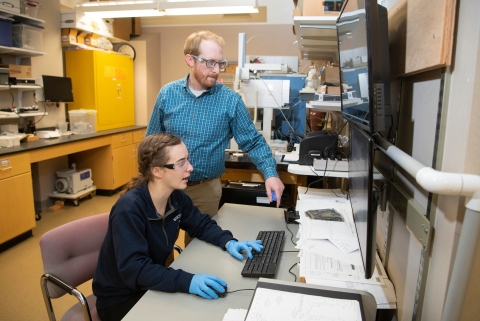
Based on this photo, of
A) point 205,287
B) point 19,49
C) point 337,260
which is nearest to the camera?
point 205,287

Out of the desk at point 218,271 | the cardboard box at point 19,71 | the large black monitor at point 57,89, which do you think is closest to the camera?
the desk at point 218,271

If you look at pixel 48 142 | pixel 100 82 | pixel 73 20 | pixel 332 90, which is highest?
pixel 73 20

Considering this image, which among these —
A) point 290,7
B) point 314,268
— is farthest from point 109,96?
point 314,268

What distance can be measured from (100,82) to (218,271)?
4.02 meters

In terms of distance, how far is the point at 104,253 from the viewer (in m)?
1.26

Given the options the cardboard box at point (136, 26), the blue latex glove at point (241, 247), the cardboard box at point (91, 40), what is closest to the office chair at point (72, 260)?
the blue latex glove at point (241, 247)

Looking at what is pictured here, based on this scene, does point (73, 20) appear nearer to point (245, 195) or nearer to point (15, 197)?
point (15, 197)

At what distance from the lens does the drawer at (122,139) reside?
4.51 m

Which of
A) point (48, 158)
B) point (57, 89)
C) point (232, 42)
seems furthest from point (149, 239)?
point (232, 42)

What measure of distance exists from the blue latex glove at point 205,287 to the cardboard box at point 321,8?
149cm

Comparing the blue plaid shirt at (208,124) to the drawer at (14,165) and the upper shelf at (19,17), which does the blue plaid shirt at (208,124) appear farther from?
the upper shelf at (19,17)

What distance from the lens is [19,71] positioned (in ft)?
11.7

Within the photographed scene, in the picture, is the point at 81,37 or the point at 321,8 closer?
the point at 321,8

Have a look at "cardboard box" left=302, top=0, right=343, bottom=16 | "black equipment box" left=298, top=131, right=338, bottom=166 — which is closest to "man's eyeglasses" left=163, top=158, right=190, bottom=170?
"black equipment box" left=298, top=131, right=338, bottom=166
